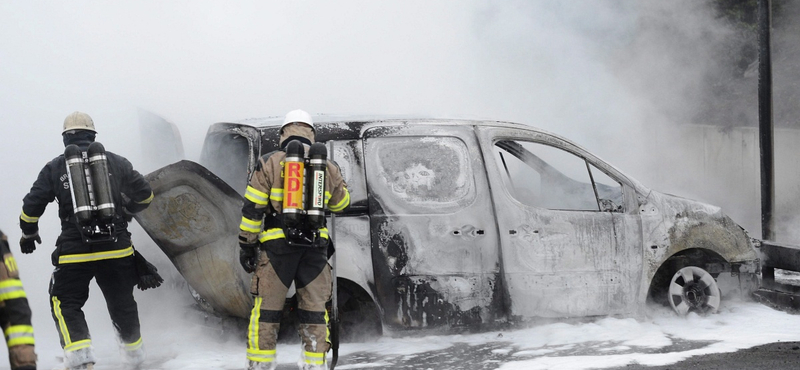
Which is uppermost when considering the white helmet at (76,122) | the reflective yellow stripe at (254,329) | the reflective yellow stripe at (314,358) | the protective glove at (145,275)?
the white helmet at (76,122)

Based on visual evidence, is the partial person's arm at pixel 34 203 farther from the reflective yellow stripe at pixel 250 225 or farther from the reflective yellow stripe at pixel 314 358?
the reflective yellow stripe at pixel 314 358

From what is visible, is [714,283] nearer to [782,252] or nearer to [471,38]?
[782,252]

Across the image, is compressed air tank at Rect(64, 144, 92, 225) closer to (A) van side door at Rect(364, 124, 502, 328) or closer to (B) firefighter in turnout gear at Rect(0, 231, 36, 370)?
(A) van side door at Rect(364, 124, 502, 328)

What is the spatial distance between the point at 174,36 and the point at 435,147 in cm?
465

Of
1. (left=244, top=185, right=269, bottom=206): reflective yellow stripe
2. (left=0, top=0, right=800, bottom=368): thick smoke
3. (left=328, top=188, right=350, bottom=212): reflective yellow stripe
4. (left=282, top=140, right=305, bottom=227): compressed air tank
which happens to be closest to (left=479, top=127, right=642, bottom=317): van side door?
(left=328, top=188, right=350, bottom=212): reflective yellow stripe

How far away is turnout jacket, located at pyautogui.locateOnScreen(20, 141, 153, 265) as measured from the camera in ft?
14.9

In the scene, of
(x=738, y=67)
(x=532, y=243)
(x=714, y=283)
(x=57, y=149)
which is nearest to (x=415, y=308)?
(x=532, y=243)

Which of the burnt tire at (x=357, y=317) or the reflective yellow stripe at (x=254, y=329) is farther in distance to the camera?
the burnt tire at (x=357, y=317)

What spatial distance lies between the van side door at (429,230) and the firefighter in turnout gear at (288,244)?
2.60 ft

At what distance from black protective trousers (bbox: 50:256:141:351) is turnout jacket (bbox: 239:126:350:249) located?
3.32 feet

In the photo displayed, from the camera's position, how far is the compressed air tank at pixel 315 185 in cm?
408

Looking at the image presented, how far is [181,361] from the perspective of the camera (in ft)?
16.1

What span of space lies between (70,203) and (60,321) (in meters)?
0.70

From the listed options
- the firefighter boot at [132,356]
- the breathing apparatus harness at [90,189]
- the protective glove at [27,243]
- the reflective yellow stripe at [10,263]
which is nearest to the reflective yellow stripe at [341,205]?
the breathing apparatus harness at [90,189]
